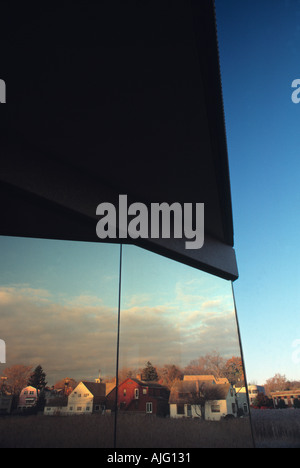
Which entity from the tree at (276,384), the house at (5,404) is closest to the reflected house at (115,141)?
the house at (5,404)

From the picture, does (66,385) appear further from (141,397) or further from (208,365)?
(208,365)

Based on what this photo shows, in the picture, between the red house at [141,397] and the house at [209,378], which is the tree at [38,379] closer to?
the red house at [141,397]

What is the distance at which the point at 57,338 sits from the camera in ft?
17.3

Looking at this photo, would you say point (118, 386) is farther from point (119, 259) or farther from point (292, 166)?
point (292, 166)

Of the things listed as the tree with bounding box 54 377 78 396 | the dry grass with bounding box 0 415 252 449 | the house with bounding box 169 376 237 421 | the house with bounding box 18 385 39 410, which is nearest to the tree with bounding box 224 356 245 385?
the house with bounding box 169 376 237 421

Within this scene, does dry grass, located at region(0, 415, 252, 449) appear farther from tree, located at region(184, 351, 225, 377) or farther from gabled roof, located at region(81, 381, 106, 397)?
tree, located at region(184, 351, 225, 377)

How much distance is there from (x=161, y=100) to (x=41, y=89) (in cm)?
165

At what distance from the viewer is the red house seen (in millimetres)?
4812

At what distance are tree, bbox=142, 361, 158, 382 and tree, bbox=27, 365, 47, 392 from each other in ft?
6.23

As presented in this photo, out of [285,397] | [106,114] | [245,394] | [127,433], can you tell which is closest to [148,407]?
[127,433]

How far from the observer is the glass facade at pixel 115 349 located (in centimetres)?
467

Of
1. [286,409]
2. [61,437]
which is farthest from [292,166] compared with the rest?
[61,437]

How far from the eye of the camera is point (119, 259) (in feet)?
19.9

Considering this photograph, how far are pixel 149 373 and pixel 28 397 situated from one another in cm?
227
